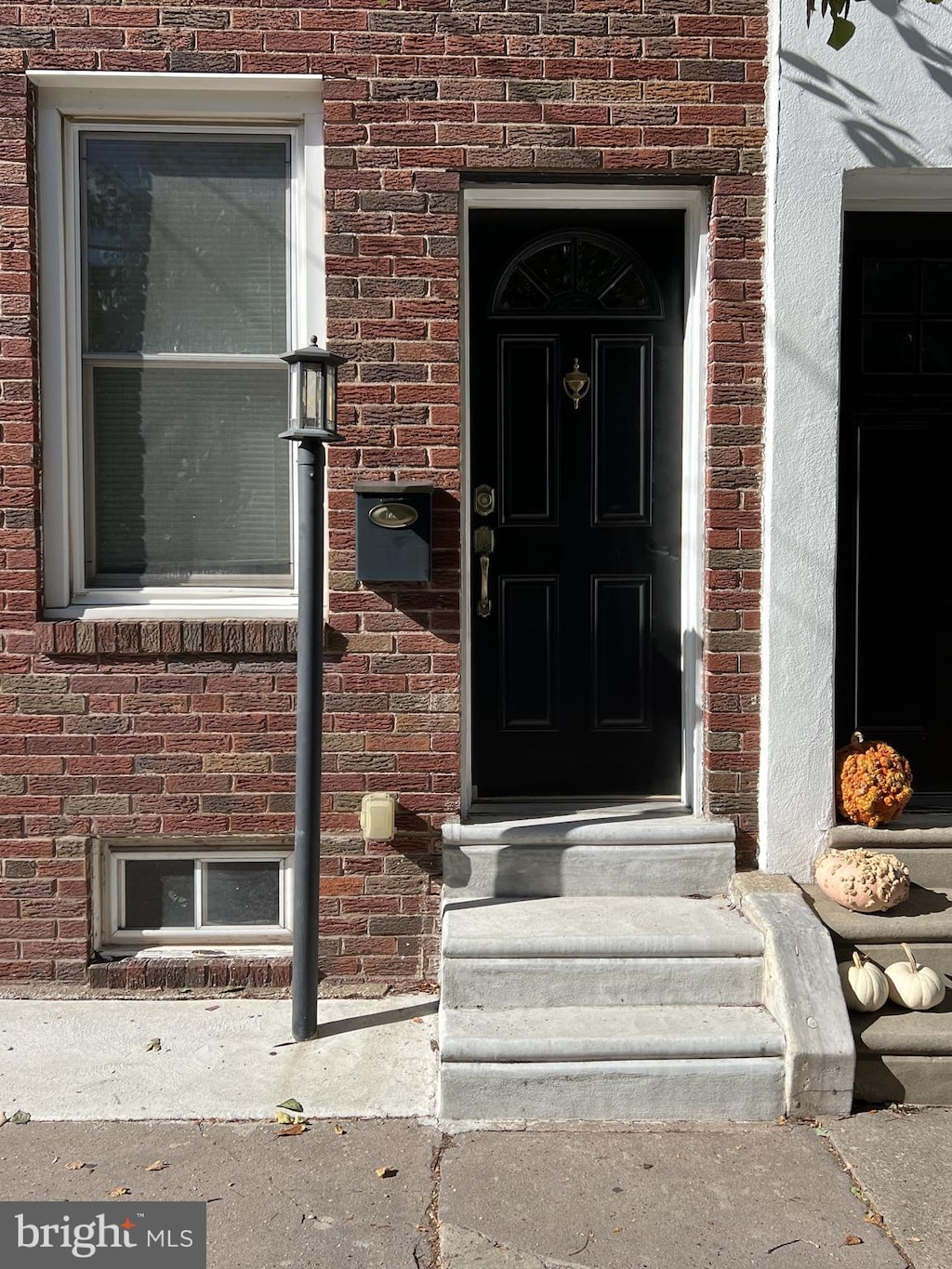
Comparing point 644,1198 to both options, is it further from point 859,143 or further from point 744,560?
point 859,143

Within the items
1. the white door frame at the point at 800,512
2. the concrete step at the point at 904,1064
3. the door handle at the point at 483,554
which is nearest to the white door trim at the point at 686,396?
the door handle at the point at 483,554

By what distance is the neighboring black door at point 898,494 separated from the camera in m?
4.71

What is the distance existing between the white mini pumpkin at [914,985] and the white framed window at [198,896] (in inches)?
88.5

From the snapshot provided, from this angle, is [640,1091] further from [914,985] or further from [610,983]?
[914,985]

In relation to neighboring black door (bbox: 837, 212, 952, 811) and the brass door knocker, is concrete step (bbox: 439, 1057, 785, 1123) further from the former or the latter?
the brass door knocker

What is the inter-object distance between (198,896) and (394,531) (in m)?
1.66

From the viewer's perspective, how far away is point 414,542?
13.5 ft

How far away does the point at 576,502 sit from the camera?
4570mm

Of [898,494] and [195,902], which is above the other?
[898,494]

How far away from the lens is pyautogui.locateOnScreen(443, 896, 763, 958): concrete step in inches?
149

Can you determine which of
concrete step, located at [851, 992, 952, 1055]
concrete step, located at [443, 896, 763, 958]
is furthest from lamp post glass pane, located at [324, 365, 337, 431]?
concrete step, located at [851, 992, 952, 1055]


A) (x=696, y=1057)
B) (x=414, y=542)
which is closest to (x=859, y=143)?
(x=414, y=542)

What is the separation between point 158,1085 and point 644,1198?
159 cm

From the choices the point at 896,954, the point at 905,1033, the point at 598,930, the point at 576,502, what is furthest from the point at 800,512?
the point at 905,1033
